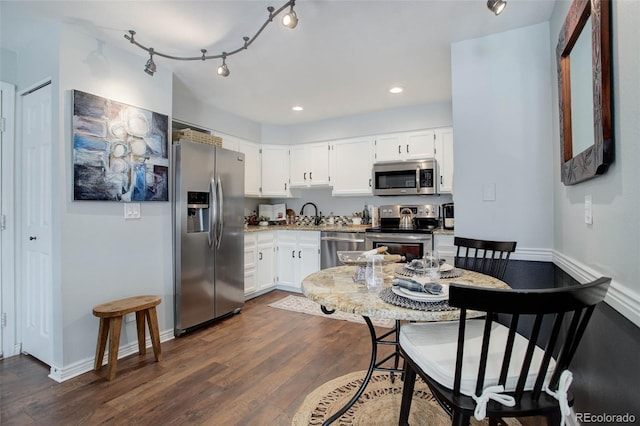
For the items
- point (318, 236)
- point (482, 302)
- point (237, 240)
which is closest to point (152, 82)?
point (237, 240)

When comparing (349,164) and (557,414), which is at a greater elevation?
(349,164)

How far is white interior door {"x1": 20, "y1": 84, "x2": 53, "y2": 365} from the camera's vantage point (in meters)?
2.23

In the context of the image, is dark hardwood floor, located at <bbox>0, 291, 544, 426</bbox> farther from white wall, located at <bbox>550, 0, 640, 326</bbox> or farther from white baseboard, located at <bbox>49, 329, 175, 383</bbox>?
white wall, located at <bbox>550, 0, 640, 326</bbox>

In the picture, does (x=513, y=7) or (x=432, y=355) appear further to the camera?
(x=513, y=7)

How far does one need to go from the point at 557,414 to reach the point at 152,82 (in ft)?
11.0

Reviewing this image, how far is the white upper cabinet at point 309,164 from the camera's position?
14.8 feet

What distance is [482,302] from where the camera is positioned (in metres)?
0.86

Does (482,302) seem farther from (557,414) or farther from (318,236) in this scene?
(318,236)

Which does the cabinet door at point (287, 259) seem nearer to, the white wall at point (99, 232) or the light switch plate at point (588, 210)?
the white wall at point (99, 232)

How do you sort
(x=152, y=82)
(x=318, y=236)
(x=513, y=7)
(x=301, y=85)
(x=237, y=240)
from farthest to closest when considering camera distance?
(x=318, y=236)
(x=237, y=240)
(x=301, y=85)
(x=152, y=82)
(x=513, y=7)

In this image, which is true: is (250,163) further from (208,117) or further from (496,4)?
(496,4)

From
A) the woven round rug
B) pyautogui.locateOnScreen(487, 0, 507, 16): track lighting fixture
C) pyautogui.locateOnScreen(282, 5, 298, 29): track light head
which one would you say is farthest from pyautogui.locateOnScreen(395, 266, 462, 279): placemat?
pyautogui.locateOnScreen(282, 5, 298, 29): track light head

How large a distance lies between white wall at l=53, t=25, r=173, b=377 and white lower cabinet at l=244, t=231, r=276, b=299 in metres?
1.15

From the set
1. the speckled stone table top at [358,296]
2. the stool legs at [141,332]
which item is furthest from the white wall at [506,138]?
the stool legs at [141,332]
